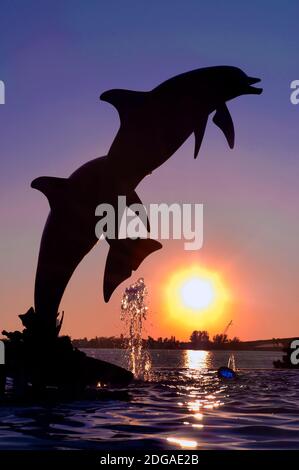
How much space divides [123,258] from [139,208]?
1480mm

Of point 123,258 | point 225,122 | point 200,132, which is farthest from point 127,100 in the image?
point 123,258

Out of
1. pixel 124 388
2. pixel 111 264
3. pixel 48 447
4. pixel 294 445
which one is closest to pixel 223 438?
pixel 294 445

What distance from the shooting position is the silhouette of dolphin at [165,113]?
16.5m

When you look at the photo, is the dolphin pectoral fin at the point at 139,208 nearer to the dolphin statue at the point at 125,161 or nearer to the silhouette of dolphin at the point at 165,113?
the dolphin statue at the point at 125,161

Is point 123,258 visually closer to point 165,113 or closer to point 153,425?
point 165,113

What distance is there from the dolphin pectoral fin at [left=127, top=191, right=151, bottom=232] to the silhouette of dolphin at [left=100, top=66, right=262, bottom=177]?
→ 691 millimetres

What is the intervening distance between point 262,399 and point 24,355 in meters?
6.55

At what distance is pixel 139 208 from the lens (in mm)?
18250

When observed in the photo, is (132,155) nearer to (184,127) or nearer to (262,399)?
(184,127)

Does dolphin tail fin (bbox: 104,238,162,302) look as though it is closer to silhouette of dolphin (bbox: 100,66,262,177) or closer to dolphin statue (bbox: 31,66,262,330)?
dolphin statue (bbox: 31,66,262,330)

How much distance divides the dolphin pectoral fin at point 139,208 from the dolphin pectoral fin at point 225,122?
293 cm

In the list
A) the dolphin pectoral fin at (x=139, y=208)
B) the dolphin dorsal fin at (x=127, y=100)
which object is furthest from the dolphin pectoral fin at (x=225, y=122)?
the dolphin pectoral fin at (x=139, y=208)

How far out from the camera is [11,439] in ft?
31.9

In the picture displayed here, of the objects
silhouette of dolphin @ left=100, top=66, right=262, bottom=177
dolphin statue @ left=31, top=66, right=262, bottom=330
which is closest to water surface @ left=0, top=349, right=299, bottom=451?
dolphin statue @ left=31, top=66, right=262, bottom=330
